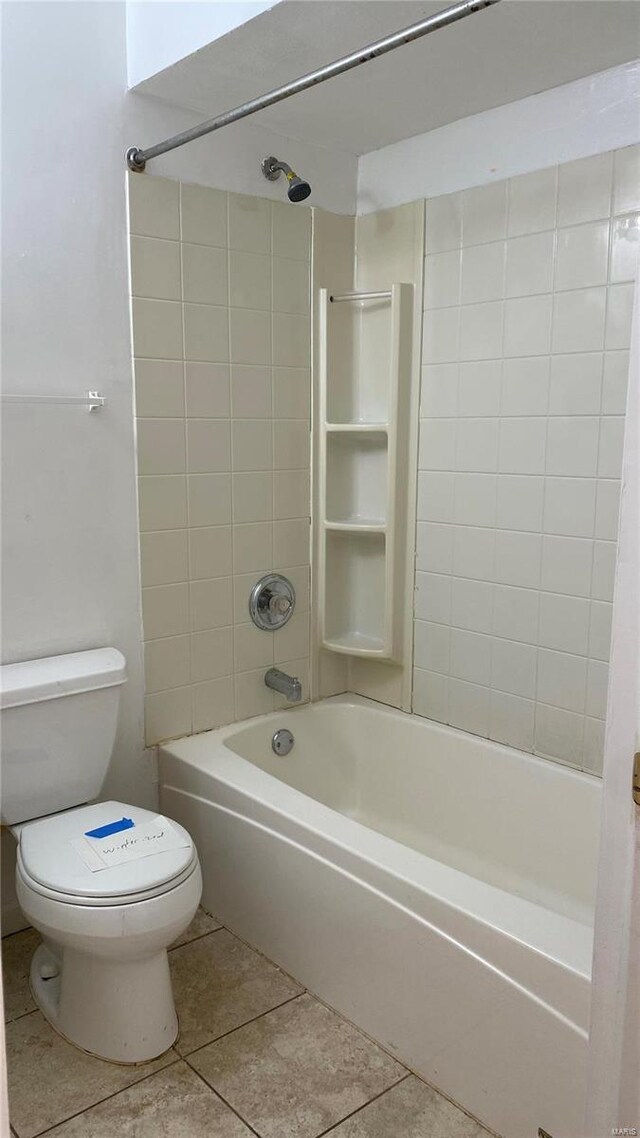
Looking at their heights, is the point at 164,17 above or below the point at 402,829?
above

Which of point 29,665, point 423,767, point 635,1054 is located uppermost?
point 29,665

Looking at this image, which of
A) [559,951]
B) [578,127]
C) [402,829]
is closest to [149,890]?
[559,951]

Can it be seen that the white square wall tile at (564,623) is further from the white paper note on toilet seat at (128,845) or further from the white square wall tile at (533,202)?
the white paper note on toilet seat at (128,845)

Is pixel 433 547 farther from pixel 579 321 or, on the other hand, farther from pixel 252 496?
pixel 579 321

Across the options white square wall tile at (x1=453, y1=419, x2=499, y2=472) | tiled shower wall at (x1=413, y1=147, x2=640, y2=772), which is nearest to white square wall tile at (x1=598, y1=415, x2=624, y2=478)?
tiled shower wall at (x1=413, y1=147, x2=640, y2=772)

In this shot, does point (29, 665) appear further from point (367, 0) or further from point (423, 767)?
point (367, 0)

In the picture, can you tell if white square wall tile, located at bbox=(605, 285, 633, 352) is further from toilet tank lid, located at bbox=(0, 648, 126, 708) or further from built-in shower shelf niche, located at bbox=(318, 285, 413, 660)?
toilet tank lid, located at bbox=(0, 648, 126, 708)

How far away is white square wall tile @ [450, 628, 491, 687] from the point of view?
2334mm

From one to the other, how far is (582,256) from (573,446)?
44cm

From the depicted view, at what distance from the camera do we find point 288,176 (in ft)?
6.73

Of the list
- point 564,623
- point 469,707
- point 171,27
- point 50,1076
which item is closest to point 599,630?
point 564,623

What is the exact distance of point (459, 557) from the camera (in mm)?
2365

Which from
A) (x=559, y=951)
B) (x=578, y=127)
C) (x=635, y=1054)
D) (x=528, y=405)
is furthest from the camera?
(x=528, y=405)

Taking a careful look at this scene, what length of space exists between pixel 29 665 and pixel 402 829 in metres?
1.18
